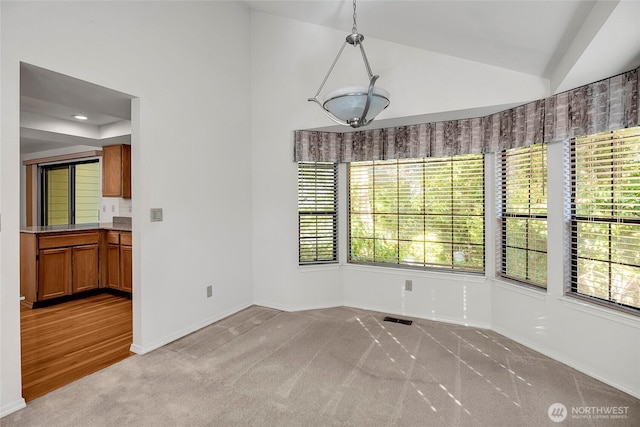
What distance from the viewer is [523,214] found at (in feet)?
10.3

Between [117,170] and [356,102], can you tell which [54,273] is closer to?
[117,170]

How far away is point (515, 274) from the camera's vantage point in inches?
128

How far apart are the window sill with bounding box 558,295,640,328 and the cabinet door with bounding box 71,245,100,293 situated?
18.1 feet

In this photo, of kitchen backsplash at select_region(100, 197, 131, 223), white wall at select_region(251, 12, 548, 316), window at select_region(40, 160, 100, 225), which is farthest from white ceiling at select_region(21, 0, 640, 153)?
window at select_region(40, 160, 100, 225)

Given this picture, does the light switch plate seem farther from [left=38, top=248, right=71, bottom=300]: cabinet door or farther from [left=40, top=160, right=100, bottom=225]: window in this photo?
[left=40, top=160, right=100, bottom=225]: window

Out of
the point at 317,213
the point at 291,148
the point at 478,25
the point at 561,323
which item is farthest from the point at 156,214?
the point at 561,323

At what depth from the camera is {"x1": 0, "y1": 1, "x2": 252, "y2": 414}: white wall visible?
204 centimetres

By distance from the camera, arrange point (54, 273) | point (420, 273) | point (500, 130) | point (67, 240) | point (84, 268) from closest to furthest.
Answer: point (500, 130) < point (420, 273) < point (54, 273) < point (67, 240) < point (84, 268)

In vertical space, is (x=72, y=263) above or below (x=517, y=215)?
below

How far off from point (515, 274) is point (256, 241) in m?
2.93

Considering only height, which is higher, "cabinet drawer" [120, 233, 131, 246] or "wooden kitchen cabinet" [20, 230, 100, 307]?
"cabinet drawer" [120, 233, 131, 246]

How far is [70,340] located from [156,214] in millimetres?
1525

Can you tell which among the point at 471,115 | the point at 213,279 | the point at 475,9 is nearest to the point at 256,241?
the point at 213,279

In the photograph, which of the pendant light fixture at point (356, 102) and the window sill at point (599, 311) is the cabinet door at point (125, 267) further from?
the window sill at point (599, 311)
